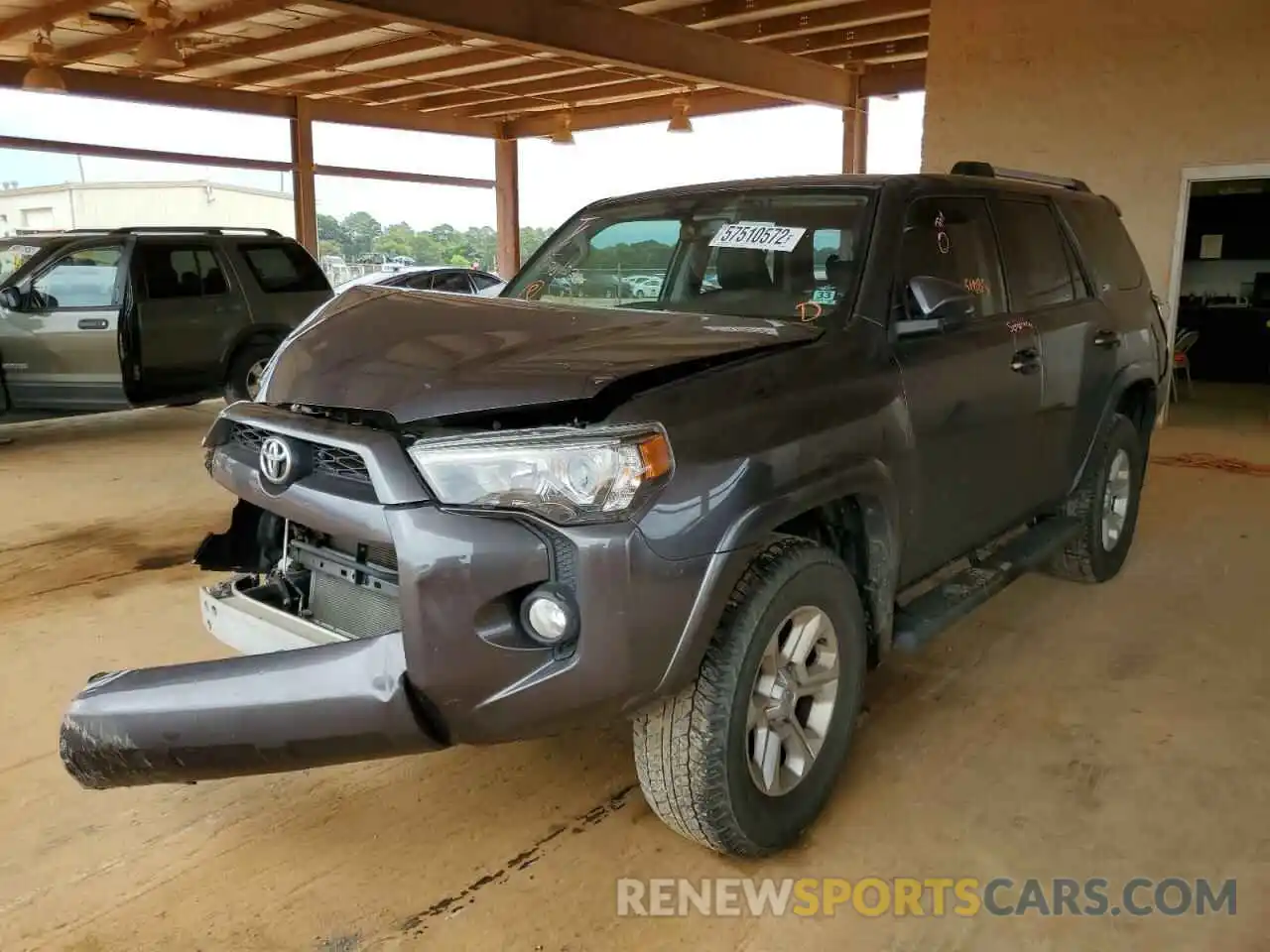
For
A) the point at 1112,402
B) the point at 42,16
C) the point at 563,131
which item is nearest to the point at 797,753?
the point at 1112,402

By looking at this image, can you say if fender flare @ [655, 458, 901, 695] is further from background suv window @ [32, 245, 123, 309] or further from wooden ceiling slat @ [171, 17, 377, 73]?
wooden ceiling slat @ [171, 17, 377, 73]

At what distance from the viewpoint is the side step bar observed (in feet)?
10.1

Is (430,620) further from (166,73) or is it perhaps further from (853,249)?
(166,73)

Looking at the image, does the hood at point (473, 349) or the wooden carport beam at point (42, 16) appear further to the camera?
the wooden carport beam at point (42, 16)

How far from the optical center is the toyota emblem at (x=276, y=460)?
7.65 ft

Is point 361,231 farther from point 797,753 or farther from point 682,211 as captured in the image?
point 797,753

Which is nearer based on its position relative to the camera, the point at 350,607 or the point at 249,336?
the point at 350,607

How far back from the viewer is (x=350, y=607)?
2.52 m

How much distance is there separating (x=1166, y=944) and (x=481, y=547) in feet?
5.88

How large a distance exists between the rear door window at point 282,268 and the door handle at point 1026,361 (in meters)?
7.38

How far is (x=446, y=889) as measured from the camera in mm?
2467

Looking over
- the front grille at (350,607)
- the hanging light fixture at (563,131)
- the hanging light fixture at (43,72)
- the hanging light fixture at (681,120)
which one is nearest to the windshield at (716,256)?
the front grille at (350,607)

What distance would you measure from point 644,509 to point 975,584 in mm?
1801

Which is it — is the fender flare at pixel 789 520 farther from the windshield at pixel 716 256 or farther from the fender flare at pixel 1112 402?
the fender flare at pixel 1112 402
